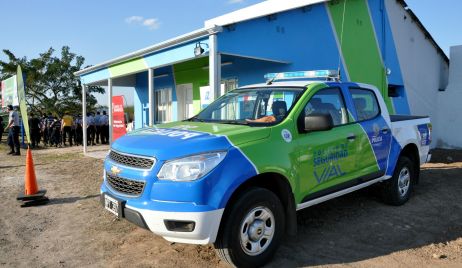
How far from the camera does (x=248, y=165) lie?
3602 mm

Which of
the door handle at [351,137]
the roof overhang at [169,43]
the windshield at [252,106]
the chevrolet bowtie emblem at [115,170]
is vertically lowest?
the chevrolet bowtie emblem at [115,170]

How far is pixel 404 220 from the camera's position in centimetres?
549

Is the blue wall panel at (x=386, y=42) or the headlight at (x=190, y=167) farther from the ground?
the blue wall panel at (x=386, y=42)

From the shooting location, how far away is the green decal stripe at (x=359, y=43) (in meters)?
10.7

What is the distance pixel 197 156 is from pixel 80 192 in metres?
4.96

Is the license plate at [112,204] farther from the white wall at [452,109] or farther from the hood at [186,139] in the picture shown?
the white wall at [452,109]

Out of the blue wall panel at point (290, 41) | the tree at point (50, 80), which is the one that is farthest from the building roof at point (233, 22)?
the tree at point (50, 80)

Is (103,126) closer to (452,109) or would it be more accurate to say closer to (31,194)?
(31,194)

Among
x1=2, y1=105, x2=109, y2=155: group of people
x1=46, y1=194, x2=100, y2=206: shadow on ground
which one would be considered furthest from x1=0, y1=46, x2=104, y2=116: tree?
x1=46, y1=194, x2=100, y2=206: shadow on ground

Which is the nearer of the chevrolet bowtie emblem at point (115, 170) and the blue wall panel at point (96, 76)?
the chevrolet bowtie emblem at point (115, 170)

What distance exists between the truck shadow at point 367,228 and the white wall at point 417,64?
6.28 m

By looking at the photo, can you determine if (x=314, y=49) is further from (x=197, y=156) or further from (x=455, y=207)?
(x=197, y=156)

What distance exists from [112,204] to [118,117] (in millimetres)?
10288

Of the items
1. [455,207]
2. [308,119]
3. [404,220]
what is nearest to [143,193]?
[308,119]
